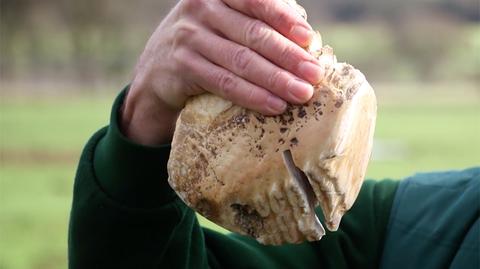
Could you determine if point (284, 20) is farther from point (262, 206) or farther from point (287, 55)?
point (262, 206)

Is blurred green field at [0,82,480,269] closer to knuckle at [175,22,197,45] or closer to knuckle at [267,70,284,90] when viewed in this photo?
knuckle at [175,22,197,45]

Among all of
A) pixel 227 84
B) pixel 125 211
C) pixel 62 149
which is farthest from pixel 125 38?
pixel 227 84

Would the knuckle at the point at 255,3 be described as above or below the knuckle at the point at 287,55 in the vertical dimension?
above

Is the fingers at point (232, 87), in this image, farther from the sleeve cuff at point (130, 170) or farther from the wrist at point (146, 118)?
the sleeve cuff at point (130, 170)

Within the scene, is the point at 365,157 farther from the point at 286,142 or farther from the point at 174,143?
the point at 174,143

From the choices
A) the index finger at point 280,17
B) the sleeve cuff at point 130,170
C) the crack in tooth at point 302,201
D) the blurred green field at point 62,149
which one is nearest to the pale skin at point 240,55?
the index finger at point 280,17
